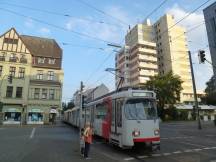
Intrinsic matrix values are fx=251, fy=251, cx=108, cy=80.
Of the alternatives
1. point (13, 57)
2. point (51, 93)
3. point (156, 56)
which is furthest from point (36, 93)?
point (156, 56)

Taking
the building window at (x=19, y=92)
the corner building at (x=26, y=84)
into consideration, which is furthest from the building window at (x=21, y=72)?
the building window at (x=19, y=92)

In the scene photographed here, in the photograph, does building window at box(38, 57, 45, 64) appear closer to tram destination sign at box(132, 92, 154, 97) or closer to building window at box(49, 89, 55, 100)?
building window at box(49, 89, 55, 100)

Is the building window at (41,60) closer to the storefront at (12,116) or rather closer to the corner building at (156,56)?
the storefront at (12,116)

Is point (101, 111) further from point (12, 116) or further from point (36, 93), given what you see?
point (36, 93)

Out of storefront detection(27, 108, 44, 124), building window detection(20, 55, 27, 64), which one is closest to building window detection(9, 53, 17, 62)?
building window detection(20, 55, 27, 64)

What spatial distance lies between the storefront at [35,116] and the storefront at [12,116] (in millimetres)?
1925

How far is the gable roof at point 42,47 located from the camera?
178 feet

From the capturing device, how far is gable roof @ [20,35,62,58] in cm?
5410

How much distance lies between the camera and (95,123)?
58.7ft

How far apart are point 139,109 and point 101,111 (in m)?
4.76

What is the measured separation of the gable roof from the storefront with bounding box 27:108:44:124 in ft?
39.6

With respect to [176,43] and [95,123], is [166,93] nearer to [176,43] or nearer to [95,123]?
[176,43]

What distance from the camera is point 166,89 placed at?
199 feet

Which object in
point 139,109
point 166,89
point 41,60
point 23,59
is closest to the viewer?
point 139,109
